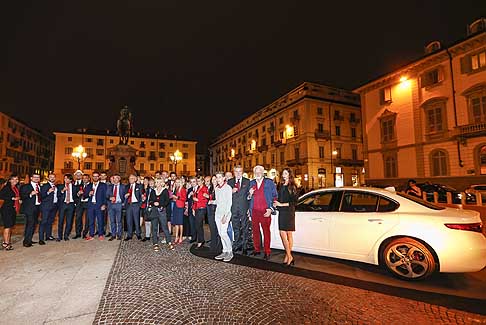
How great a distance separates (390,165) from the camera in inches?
1029

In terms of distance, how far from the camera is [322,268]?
17.1ft

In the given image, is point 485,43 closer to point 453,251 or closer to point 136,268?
point 453,251

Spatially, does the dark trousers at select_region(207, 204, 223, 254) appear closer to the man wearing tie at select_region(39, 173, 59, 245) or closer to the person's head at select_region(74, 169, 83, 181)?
the man wearing tie at select_region(39, 173, 59, 245)

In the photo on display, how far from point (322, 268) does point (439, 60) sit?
1017 inches

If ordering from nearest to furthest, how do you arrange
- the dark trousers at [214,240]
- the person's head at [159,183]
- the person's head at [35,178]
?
the dark trousers at [214,240] < the person's head at [35,178] < the person's head at [159,183]

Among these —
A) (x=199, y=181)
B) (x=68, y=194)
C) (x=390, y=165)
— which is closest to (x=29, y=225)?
(x=68, y=194)

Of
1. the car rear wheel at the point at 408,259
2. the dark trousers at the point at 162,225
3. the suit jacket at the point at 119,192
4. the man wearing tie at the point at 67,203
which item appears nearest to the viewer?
the car rear wheel at the point at 408,259

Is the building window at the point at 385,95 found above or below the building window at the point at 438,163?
above

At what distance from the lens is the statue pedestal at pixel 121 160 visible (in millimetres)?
19078

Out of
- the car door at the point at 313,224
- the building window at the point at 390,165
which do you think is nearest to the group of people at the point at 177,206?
the car door at the point at 313,224

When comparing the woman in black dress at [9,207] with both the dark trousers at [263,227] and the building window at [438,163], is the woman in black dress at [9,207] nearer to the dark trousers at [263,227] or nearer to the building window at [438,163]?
the dark trousers at [263,227]

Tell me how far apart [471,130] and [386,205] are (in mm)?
21495

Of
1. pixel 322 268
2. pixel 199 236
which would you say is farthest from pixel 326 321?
pixel 199 236

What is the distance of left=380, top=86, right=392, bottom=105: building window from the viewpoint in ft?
86.6
